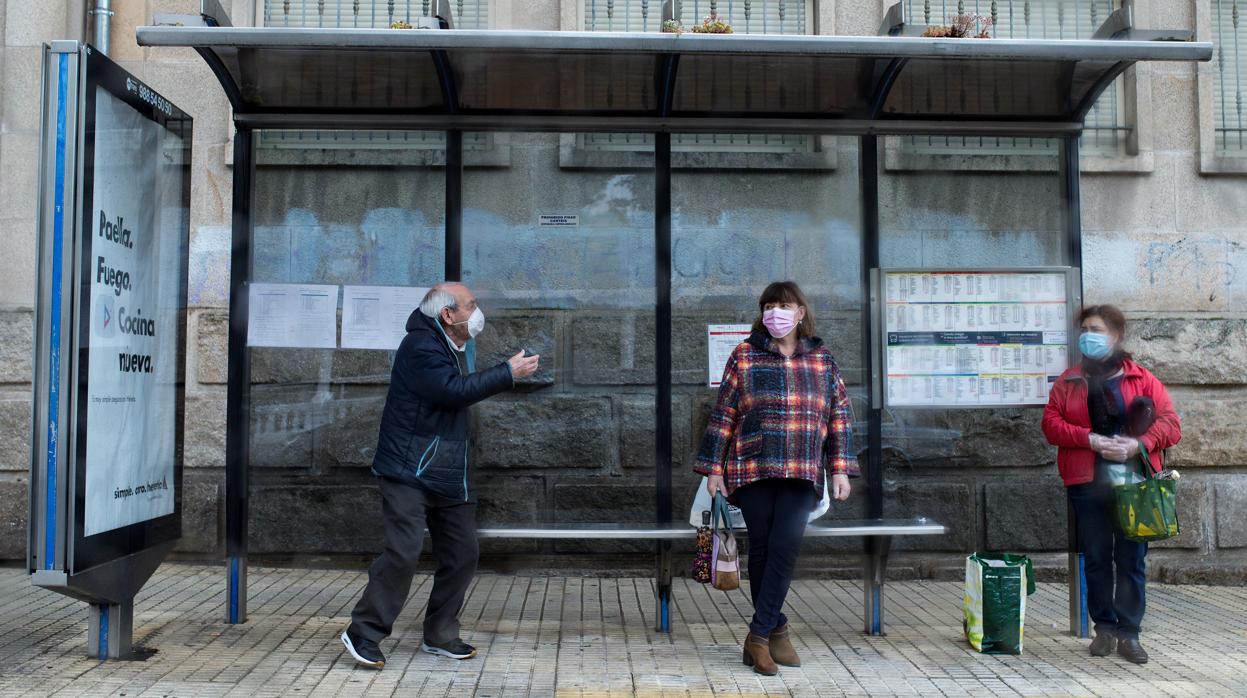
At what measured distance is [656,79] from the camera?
578 centimetres

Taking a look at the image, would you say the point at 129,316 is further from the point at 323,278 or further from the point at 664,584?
→ the point at 664,584

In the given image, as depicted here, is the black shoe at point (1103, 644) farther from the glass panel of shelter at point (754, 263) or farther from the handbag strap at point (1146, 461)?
the glass panel of shelter at point (754, 263)

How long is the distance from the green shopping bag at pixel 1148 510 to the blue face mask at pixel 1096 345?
610mm

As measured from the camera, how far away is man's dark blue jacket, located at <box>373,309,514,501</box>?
4902mm

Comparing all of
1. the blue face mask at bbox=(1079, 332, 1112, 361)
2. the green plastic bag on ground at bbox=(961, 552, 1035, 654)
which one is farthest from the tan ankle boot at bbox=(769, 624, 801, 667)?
the blue face mask at bbox=(1079, 332, 1112, 361)

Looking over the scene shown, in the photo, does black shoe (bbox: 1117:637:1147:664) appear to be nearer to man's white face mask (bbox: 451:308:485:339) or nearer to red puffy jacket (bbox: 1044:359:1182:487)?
red puffy jacket (bbox: 1044:359:1182:487)

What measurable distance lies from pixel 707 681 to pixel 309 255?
306 centimetres

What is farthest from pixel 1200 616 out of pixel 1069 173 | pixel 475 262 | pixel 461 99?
pixel 461 99

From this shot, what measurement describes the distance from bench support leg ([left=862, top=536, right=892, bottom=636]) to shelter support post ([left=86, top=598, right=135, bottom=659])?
11.4 ft

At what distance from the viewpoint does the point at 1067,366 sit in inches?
237

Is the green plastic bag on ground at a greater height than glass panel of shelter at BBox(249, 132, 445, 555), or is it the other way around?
glass panel of shelter at BBox(249, 132, 445, 555)

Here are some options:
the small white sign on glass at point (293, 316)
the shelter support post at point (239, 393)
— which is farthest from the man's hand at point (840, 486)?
the shelter support post at point (239, 393)

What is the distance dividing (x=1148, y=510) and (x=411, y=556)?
3.24m

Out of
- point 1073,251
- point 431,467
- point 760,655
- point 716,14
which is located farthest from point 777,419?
point 716,14
